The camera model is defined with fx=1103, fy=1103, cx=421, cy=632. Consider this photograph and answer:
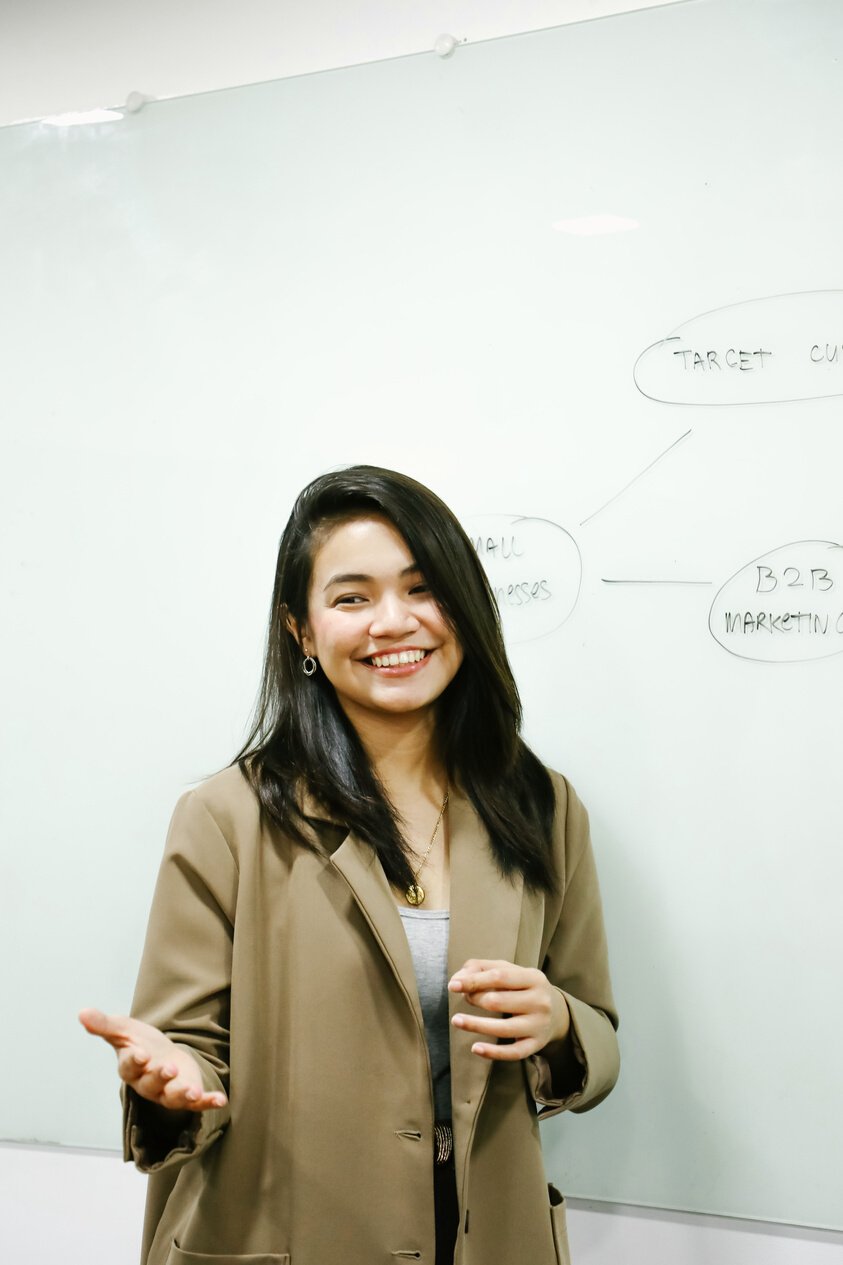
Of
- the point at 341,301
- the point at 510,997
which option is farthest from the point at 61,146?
the point at 510,997

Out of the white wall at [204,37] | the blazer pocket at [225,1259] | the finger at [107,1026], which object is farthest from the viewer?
the white wall at [204,37]

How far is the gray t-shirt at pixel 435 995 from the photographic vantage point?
3.98ft

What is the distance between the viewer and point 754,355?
4.60ft

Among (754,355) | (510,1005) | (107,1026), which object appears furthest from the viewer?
(754,355)

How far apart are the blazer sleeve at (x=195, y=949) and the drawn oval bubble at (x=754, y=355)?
80 centimetres

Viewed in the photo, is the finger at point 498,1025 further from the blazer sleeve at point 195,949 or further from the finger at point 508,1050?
the blazer sleeve at point 195,949

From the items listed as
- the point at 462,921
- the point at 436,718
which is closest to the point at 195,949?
the point at 462,921

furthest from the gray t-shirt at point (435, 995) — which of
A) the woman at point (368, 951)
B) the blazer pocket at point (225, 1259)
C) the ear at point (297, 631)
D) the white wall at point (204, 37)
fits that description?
the white wall at point (204, 37)

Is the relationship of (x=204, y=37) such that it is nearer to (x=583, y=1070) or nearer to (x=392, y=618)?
(x=392, y=618)

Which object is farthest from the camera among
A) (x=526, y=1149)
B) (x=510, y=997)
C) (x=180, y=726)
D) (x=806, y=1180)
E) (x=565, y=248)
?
(x=180, y=726)

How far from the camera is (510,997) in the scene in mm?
1077

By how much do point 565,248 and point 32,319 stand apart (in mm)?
821

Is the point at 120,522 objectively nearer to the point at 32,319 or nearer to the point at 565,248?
the point at 32,319

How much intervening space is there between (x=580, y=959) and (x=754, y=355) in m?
0.78
